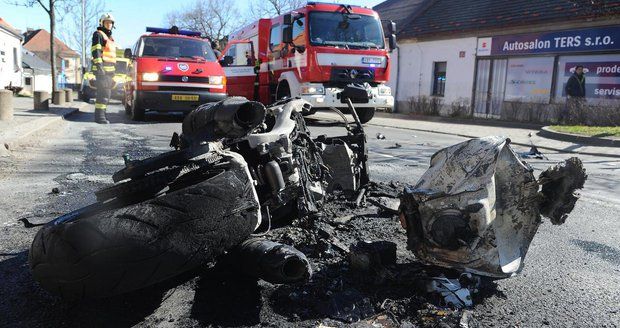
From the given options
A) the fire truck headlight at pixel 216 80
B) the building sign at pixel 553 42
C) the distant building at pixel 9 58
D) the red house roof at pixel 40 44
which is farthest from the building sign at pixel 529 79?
the red house roof at pixel 40 44

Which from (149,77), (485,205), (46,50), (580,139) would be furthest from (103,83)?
(46,50)

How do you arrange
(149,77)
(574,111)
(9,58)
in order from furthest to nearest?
(9,58)
(574,111)
(149,77)

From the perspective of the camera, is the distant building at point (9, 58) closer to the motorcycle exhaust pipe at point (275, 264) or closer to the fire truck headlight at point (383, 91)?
the fire truck headlight at point (383, 91)

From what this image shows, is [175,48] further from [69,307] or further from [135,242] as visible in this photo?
[135,242]

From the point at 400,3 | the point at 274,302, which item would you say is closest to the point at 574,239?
the point at 274,302

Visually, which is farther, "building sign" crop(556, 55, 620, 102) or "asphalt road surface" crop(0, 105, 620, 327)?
"building sign" crop(556, 55, 620, 102)

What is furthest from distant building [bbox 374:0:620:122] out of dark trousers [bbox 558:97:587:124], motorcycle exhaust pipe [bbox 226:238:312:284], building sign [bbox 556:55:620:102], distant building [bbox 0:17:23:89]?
distant building [bbox 0:17:23:89]

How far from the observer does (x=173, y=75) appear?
1129 centimetres

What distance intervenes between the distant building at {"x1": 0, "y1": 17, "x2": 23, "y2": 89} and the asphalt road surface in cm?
3327

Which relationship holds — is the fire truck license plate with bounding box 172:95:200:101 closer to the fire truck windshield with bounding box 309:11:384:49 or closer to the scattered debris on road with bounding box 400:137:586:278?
the fire truck windshield with bounding box 309:11:384:49

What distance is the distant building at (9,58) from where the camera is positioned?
34.8 meters

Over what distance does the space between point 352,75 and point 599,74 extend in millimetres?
9307

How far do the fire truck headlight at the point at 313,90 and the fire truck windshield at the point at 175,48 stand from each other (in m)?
2.55

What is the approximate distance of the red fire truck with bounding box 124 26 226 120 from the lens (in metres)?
11.2
